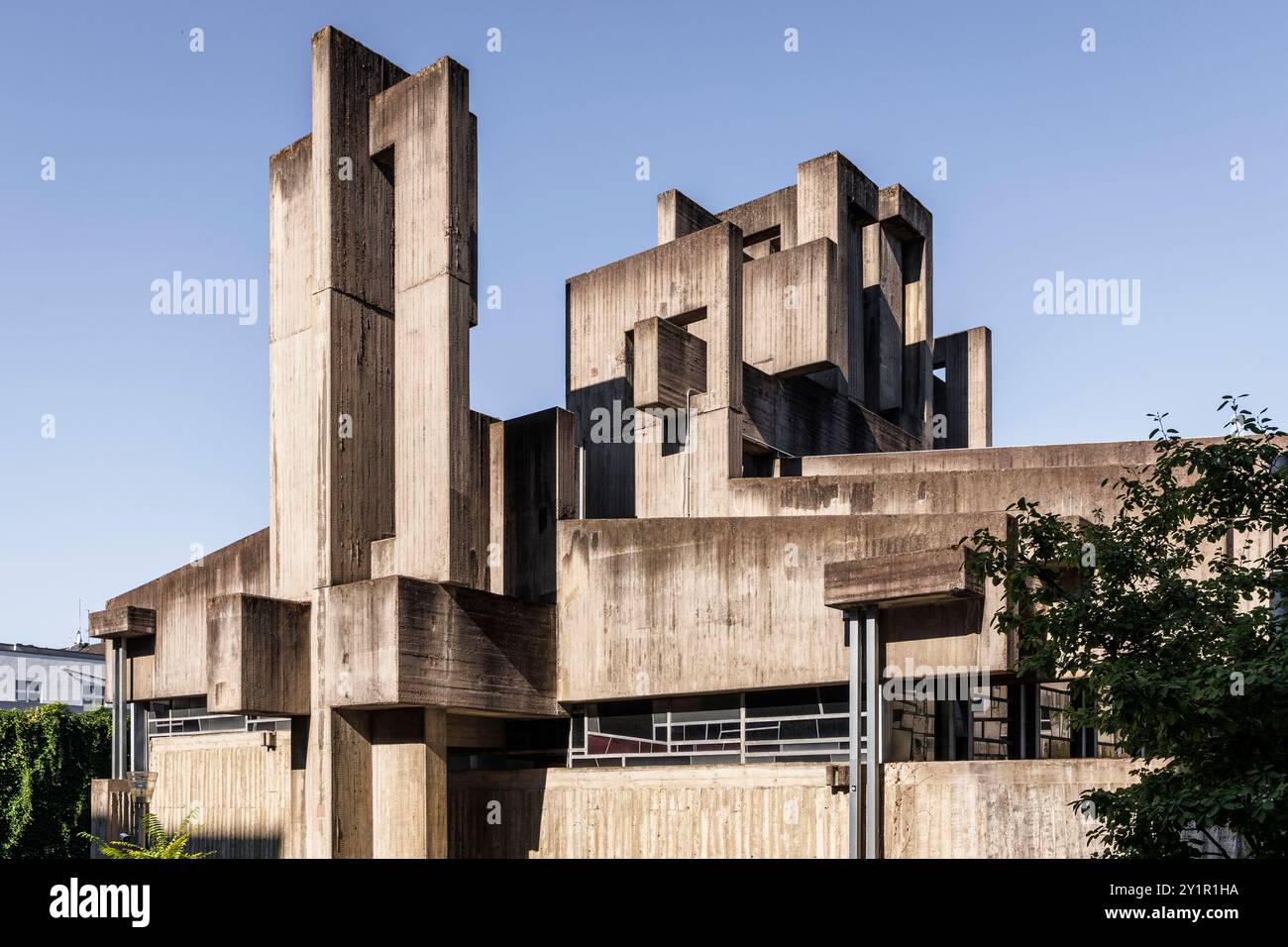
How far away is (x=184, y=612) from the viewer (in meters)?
28.7

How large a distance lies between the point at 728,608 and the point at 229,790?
11763mm

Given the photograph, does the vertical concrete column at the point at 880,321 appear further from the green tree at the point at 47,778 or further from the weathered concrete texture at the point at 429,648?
the green tree at the point at 47,778

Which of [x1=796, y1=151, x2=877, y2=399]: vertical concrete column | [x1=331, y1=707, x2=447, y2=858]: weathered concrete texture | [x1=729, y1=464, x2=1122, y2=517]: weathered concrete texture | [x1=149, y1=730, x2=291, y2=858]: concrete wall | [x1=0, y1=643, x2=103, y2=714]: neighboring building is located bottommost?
[x1=0, y1=643, x2=103, y2=714]: neighboring building

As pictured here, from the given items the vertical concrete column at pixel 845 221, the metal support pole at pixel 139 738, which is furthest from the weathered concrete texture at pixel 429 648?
the vertical concrete column at pixel 845 221

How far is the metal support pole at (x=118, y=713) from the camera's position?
94.8 feet

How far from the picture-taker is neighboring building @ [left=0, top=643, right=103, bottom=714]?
3337 inches

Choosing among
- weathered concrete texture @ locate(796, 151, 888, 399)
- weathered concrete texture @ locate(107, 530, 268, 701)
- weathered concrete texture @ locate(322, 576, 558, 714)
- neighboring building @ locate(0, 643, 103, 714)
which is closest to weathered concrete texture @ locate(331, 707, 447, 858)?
weathered concrete texture @ locate(322, 576, 558, 714)

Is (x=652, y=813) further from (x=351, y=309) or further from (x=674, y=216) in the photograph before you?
(x=674, y=216)

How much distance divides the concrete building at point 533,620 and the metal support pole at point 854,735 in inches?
1.2

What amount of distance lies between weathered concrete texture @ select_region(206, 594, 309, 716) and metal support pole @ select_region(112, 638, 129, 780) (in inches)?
383

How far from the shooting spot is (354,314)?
2133 cm

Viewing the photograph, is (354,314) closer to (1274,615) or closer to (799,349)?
(799,349)

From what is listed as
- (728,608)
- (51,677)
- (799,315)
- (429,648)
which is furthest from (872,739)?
(51,677)

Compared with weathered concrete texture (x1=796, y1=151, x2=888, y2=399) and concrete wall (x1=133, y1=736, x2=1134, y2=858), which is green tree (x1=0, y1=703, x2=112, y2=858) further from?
weathered concrete texture (x1=796, y1=151, x2=888, y2=399)
